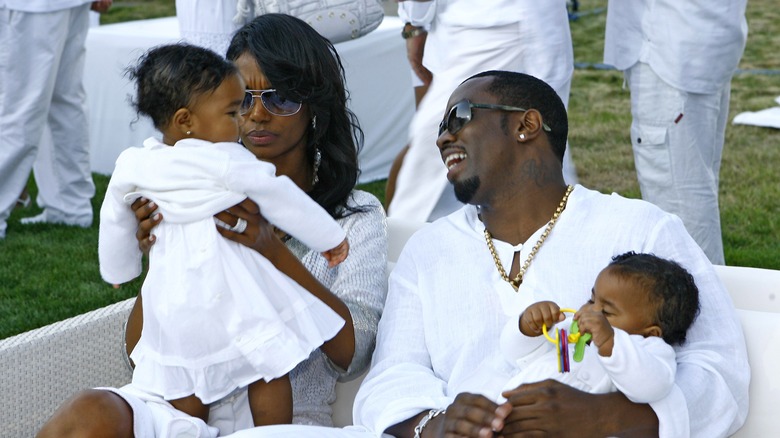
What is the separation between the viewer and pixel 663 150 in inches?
193

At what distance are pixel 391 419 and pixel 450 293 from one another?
15.6 inches

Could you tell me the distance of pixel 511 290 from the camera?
3.02 m

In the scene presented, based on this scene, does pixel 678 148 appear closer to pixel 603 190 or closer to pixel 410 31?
pixel 410 31

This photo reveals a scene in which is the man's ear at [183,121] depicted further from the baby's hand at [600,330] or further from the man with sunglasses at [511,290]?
the baby's hand at [600,330]

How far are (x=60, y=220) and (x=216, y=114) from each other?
460cm

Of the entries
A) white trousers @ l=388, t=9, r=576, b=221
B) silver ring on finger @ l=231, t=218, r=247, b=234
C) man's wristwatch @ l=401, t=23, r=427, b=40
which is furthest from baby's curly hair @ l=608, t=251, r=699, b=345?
man's wristwatch @ l=401, t=23, r=427, b=40

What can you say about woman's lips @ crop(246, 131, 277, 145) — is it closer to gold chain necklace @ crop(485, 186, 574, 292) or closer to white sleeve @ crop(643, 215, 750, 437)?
gold chain necklace @ crop(485, 186, 574, 292)

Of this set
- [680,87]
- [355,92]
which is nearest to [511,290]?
[680,87]

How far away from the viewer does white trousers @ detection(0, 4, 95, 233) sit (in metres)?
6.57

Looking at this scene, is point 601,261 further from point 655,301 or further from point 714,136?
point 714,136

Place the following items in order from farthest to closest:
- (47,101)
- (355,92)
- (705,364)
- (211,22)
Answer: (355,92) → (47,101) → (211,22) → (705,364)

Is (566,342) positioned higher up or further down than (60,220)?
higher up

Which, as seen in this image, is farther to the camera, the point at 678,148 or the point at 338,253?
the point at 678,148

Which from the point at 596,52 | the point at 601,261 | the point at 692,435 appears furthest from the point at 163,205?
the point at 596,52
